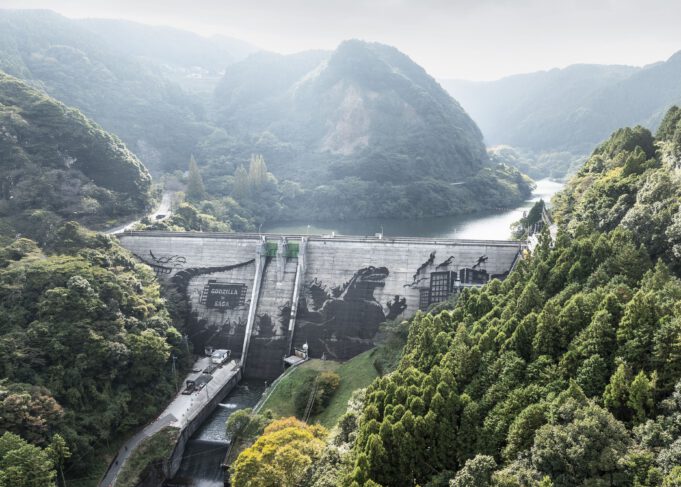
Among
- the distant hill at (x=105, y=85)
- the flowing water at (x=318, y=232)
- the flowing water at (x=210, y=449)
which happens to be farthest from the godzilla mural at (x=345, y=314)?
the distant hill at (x=105, y=85)

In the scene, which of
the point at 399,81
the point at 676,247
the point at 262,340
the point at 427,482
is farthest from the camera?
the point at 399,81

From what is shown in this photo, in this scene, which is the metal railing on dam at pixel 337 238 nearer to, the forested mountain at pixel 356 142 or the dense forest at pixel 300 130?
the dense forest at pixel 300 130

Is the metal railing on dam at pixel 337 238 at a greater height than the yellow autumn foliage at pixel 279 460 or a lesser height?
greater

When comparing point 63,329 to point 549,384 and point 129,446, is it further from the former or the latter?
point 549,384

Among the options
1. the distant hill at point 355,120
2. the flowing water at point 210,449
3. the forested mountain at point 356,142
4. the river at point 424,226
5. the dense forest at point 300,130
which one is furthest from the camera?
the distant hill at point 355,120

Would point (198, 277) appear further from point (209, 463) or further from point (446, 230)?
point (446, 230)

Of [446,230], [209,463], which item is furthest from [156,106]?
[209,463]
